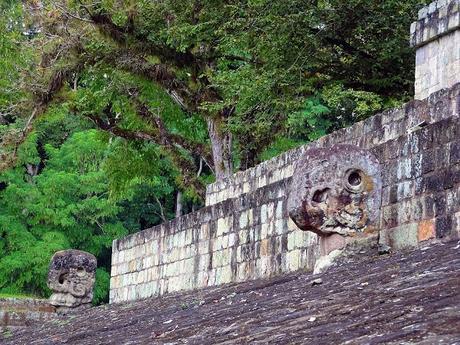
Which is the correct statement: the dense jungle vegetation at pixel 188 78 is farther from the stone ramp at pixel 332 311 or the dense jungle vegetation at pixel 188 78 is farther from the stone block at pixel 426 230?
the stone block at pixel 426 230

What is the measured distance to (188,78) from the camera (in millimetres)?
23359

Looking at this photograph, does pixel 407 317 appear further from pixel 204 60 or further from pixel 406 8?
pixel 204 60

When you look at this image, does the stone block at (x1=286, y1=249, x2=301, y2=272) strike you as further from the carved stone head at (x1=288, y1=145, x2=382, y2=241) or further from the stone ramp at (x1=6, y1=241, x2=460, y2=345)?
the carved stone head at (x1=288, y1=145, x2=382, y2=241)

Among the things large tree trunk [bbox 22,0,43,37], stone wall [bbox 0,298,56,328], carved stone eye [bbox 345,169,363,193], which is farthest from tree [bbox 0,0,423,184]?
carved stone eye [bbox 345,169,363,193]

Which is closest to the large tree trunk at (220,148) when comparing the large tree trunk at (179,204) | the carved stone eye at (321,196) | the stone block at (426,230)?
the large tree trunk at (179,204)

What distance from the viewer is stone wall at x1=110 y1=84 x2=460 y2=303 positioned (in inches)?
317

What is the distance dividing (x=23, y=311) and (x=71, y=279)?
39.8 inches

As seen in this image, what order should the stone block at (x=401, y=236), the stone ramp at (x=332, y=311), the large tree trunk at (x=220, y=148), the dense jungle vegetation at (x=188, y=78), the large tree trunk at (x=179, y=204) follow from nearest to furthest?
1. the stone ramp at (x=332, y=311)
2. the stone block at (x=401, y=236)
3. the dense jungle vegetation at (x=188, y=78)
4. the large tree trunk at (x=220, y=148)
5. the large tree trunk at (x=179, y=204)

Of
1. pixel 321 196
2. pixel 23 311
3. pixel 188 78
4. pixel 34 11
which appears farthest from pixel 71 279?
pixel 321 196

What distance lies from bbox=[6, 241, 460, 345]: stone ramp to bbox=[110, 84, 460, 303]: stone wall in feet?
1.31

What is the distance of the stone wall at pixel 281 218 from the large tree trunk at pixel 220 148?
5.91 m

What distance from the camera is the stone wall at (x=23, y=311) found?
18.7 m

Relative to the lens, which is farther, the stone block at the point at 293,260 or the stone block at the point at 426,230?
the stone block at the point at 293,260

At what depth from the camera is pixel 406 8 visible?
18172 mm
